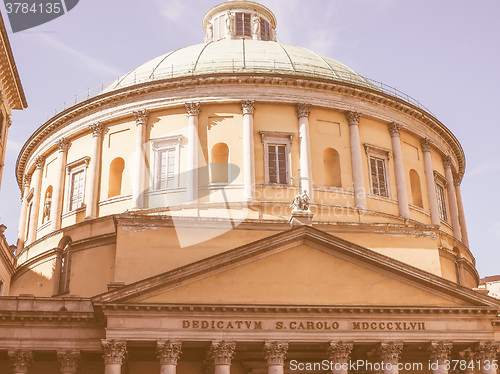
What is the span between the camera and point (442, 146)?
129 ft

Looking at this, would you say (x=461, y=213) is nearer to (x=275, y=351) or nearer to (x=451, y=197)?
(x=451, y=197)

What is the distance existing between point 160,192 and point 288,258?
9539 millimetres

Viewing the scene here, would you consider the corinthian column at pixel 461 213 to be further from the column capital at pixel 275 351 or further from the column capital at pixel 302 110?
the column capital at pixel 275 351

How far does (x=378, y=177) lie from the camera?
116 feet

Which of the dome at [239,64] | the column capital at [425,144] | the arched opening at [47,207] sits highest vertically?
the dome at [239,64]

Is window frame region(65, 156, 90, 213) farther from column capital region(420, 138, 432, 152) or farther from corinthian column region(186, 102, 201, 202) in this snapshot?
column capital region(420, 138, 432, 152)

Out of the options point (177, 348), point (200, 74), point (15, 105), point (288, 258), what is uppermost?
point (200, 74)

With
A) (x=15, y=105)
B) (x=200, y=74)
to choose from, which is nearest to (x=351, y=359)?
(x=200, y=74)

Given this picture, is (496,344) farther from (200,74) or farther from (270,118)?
(200,74)

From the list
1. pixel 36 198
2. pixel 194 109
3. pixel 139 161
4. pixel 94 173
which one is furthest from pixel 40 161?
pixel 194 109

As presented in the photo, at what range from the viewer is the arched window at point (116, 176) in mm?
34844

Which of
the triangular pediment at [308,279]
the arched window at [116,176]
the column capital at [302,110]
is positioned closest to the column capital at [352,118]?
the column capital at [302,110]

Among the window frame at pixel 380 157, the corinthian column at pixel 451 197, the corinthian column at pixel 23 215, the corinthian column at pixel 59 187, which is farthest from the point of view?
the corinthian column at pixel 23 215

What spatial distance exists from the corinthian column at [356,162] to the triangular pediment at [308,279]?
7600 mm
